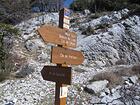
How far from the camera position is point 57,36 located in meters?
5.80

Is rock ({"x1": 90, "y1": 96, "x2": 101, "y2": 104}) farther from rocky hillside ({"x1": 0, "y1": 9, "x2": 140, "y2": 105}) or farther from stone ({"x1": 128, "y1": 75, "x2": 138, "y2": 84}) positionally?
stone ({"x1": 128, "y1": 75, "x2": 138, "y2": 84})

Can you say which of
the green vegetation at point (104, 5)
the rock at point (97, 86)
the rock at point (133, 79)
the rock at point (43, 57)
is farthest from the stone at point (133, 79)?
the green vegetation at point (104, 5)

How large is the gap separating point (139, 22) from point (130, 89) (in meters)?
7.82

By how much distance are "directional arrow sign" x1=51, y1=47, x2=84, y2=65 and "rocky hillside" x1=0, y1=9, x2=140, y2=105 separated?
11.2 feet

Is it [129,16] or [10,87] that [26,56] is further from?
[129,16]

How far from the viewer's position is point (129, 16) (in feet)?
58.9

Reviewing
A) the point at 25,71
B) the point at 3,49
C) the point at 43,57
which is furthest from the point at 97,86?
the point at 3,49

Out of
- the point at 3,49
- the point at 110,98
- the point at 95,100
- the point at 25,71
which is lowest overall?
the point at 3,49

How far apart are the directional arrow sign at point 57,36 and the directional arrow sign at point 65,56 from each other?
5.0 inches

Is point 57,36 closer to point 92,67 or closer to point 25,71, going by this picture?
point 25,71

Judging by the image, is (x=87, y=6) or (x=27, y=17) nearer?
(x=27, y=17)

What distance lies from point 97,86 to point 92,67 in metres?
3.84

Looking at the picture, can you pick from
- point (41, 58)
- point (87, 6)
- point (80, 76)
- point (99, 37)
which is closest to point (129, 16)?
point (99, 37)

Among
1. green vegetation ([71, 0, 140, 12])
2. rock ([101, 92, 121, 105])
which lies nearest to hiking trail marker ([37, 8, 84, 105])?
rock ([101, 92, 121, 105])
